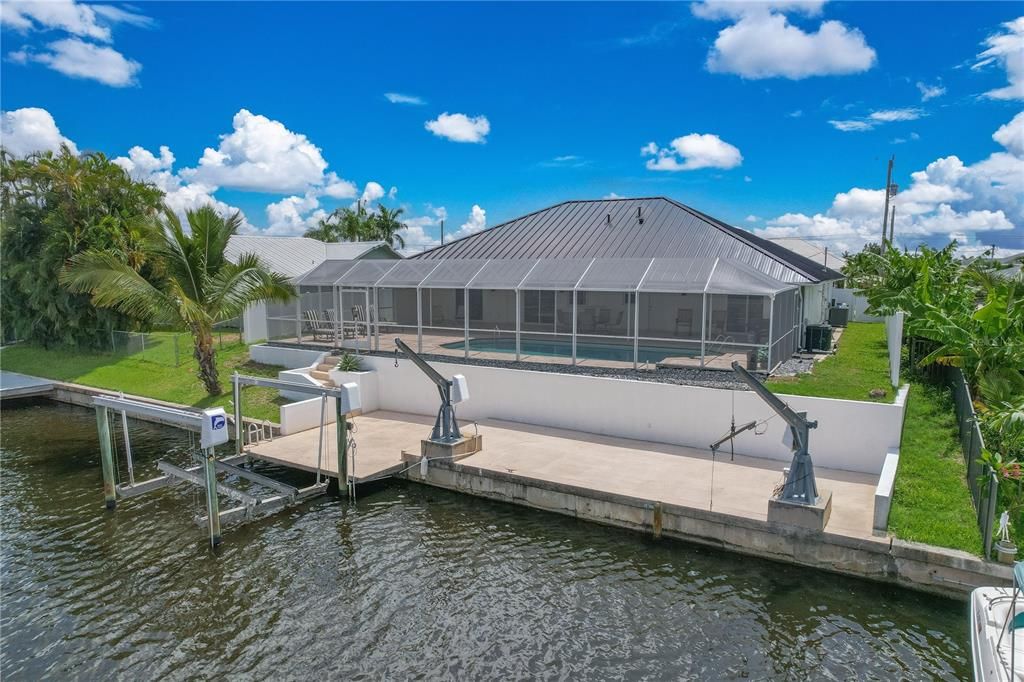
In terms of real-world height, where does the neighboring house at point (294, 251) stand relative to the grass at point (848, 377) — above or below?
above

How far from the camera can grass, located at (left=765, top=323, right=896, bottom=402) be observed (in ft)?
43.4

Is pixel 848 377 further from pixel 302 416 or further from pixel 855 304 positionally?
pixel 855 304

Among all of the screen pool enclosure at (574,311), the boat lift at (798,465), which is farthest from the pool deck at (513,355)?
the boat lift at (798,465)

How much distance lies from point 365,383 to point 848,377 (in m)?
12.0

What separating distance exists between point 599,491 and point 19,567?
8.78 metres

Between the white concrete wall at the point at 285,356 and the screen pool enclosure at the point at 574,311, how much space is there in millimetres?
1045

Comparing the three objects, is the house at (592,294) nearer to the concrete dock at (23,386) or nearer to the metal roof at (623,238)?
the metal roof at (623,238)

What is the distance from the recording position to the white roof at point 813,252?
1862 inches

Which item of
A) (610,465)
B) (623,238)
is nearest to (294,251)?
(623,238)

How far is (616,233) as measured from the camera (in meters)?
21.7

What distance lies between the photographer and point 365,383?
53.7ft

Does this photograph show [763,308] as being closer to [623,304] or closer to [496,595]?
[623,304]

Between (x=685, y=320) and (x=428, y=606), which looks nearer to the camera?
(x=428, y=606)

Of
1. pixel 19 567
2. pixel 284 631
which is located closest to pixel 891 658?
pixel 284 631
